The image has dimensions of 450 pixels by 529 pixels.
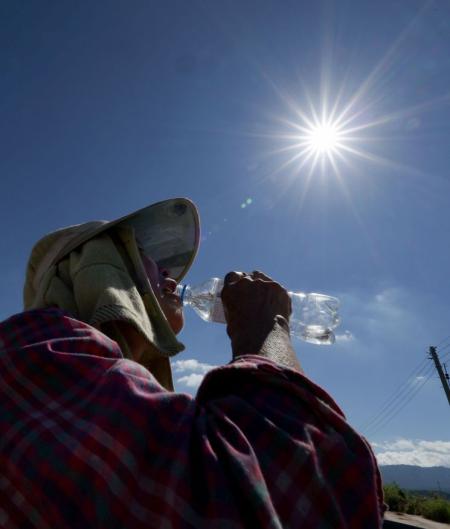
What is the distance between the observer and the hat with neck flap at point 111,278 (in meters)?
1.56

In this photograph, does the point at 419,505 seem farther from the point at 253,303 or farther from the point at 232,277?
the point at 253,303

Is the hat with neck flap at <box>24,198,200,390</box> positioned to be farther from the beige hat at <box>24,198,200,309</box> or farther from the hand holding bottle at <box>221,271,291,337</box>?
the hand holding bottle at <box>221,271,291,337</box>

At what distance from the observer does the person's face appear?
7.33 feet

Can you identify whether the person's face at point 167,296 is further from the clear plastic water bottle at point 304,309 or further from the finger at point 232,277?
the clear plastic water bottle at point 304,309

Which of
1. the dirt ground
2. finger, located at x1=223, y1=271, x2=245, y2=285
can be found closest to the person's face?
finger, located at x1=223, y1=271, x2=245, y2=285

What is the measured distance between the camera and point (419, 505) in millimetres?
16016

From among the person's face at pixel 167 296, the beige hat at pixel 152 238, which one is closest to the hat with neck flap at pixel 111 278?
the beige hat at pixel 152 238

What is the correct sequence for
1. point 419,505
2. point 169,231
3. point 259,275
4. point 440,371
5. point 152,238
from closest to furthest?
1. point 259,275
2. point 152,238
3. point 169,231
4. point 419,505
5. point 440,371

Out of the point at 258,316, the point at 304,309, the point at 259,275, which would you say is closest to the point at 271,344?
Result: the point at 258,316

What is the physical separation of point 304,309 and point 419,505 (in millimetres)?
14958

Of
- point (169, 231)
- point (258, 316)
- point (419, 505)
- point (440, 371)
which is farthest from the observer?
point (440, 371)

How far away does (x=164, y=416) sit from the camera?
946mm

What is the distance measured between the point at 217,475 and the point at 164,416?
0.19 meters

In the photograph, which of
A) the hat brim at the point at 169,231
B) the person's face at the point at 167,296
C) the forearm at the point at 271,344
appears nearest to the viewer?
the forearm at the point at 271,344
